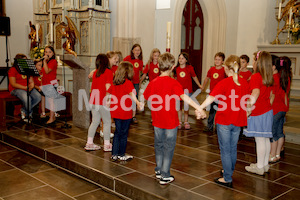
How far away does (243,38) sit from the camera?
9.95 meters

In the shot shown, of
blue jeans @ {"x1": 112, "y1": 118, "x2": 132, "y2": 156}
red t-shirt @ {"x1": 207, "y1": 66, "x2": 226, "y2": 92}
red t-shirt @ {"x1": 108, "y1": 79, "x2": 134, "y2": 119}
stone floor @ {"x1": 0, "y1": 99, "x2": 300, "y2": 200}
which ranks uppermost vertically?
red t-shirt @ {"x1": 207, "y1": 66, "x2": 226, "y2": 92}

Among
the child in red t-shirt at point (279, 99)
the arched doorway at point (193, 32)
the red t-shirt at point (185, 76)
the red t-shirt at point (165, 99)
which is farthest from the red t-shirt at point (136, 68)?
the arched doorway at point (193, 32)

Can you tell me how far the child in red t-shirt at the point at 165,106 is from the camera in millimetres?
3150

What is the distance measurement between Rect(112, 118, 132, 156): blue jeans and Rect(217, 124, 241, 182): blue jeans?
1.18 metres

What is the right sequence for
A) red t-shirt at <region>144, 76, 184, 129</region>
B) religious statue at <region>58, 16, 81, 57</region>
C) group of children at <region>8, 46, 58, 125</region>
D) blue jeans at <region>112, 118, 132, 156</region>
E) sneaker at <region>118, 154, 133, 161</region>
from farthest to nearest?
religious statue at <region>58, 16, 81, 57</region> → group of children at <region>8, 46, 58, 125</region> → sneaker at <region>118, 154, 133, 161</region> → blue jeans at <region>112, 118, 132, 156</region> → red t-shirt at <region>144, 76, 184, 129</region>

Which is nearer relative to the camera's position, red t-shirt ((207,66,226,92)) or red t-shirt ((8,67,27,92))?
red t-shirt ((207,66,226,92))

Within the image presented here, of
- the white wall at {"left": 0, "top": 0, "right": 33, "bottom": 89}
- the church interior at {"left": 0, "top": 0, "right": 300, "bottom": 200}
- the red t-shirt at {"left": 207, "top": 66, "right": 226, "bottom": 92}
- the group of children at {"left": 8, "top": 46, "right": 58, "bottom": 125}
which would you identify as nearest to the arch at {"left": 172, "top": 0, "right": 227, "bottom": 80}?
the church interior at {"left": 0, "top": 0, "right": 300, "bottom": 200}

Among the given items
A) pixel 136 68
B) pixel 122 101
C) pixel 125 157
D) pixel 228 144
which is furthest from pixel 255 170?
pixel 136 68

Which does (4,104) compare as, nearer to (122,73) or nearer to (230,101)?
(122,73)

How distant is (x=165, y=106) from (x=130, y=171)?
40.1 inches

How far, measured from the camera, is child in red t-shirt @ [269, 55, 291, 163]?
12.6ft

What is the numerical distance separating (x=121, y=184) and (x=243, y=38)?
7.76 metres

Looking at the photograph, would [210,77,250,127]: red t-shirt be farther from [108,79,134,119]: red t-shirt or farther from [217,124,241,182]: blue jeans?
[108,79,134,119]: red t-shirt

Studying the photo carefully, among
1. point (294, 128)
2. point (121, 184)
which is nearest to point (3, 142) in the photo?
point (121, 184)
